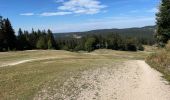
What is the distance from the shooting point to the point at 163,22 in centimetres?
6394

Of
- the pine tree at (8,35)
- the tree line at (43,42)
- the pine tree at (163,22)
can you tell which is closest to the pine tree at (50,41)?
the tree line at (43,42)

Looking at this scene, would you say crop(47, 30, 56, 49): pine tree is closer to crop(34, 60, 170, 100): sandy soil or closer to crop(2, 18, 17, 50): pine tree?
crop(2, 18, 17, 50): pine tree

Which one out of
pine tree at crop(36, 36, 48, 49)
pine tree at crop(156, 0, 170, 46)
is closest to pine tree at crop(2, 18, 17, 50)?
pine tree at crop(36, 36, 48, 49)

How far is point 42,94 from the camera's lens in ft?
63.5

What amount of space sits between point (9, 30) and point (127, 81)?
83.8m

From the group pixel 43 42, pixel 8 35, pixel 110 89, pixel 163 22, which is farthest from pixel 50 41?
pixel 110 89

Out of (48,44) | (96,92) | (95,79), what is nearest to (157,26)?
(95,79)

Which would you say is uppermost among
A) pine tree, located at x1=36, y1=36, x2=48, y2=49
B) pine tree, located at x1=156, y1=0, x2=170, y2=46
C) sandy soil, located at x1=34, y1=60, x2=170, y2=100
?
pine tree, located at x1=156, y1=0, x2=170, y2=46

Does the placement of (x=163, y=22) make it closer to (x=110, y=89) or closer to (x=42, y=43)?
(x=110, y=89)

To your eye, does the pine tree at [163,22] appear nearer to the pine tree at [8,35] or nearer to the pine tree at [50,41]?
the pine tree at [8,35]

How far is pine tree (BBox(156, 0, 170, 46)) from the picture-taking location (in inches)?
2456

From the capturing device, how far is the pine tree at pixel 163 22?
62375 millimetres

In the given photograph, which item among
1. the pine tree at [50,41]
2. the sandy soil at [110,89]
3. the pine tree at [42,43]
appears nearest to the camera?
the sandy soil at [110,89]

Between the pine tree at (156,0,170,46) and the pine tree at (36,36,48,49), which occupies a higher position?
the pine tree at (156,0,170,46)
